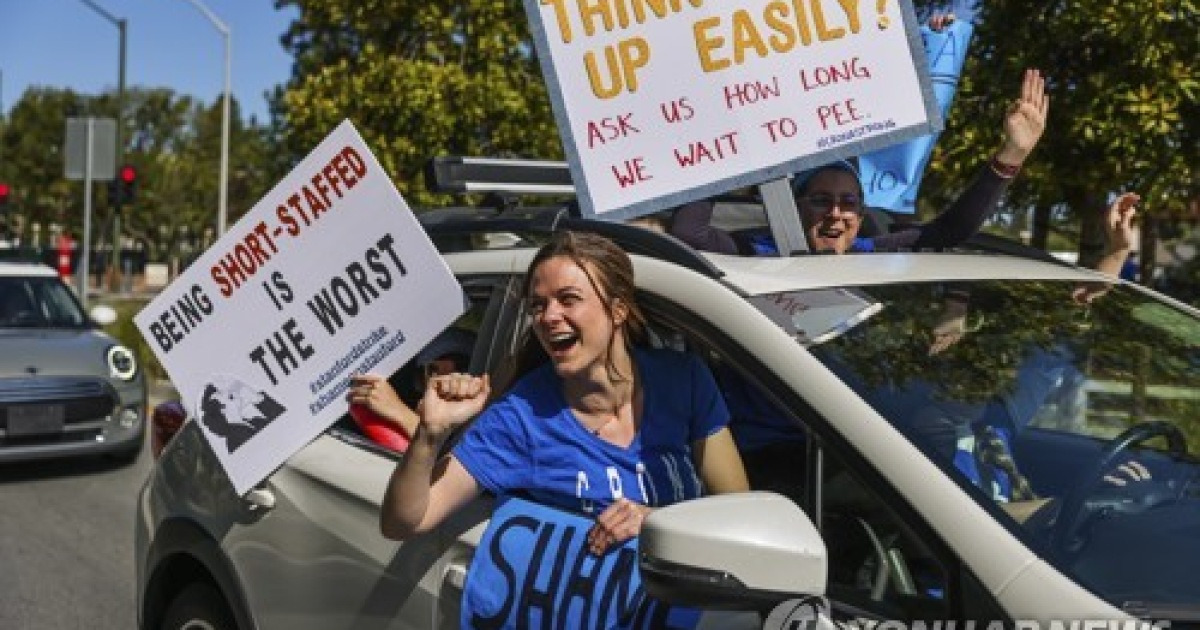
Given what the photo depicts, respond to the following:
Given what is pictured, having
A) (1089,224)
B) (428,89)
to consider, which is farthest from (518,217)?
(428,89)

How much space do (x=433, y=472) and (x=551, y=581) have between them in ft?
1.05

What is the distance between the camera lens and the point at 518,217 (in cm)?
338

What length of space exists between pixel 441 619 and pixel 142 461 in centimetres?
749

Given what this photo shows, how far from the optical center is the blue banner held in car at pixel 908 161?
14.9ft

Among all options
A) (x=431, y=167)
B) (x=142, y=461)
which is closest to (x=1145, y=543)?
(x=431, y=167)

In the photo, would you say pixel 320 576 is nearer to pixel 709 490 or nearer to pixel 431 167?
pixel 709 490

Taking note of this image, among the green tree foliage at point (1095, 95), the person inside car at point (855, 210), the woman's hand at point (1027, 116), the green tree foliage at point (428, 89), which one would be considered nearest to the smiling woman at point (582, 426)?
the person inside car at point (855, 210)

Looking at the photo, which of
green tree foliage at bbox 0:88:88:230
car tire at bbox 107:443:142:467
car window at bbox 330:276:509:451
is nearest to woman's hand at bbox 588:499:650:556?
car window at bbox 330:276:509:451

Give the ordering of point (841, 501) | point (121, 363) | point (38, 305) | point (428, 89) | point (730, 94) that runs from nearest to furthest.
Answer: point (841, 501), point (730, 94), point (121, 363), point (38, 305), point (428, 89)

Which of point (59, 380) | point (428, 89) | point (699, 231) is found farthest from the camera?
point (428, 89)

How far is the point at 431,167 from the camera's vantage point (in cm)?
380

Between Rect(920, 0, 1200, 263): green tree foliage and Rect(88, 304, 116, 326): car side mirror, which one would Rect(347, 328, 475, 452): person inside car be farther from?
Rect(88, 304, 116, 326): car side mirror

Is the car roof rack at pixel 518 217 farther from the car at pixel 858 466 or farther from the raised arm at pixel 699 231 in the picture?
the raised arm at pixel 699 231

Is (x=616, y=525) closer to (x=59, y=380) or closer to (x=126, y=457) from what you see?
(x=59, y=380)
